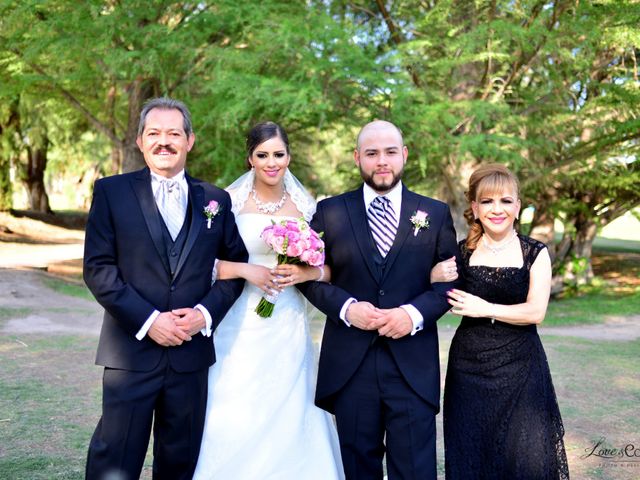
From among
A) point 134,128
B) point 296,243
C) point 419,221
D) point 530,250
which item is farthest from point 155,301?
point 134,128

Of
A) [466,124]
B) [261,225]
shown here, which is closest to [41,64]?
[466,124]

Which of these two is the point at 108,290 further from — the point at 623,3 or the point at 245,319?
the point at 623,3

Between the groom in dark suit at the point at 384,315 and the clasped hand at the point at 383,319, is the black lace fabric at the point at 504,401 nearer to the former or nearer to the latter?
the groom in dark suit at the point at 384,315

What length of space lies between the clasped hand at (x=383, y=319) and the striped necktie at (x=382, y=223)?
14.3 inches

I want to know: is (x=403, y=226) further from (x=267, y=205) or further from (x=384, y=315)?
(x=267, y=205)

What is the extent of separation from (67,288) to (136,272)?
12.0 meters

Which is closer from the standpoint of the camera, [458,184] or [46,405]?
[46,405]

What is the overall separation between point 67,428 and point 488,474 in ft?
12.4

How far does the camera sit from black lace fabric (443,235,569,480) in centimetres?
361

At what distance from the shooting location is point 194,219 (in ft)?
11.7

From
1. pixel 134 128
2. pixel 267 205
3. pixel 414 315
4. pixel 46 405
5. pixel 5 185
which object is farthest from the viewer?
pixel 5 185

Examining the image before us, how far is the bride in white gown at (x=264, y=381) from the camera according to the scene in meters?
4.05

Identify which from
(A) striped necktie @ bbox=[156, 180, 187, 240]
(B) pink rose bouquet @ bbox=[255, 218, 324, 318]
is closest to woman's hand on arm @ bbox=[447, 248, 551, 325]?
(B) pink rose bouquet @ bbox=[255, 218, 324, 318]

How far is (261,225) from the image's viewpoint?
4.30 meters
